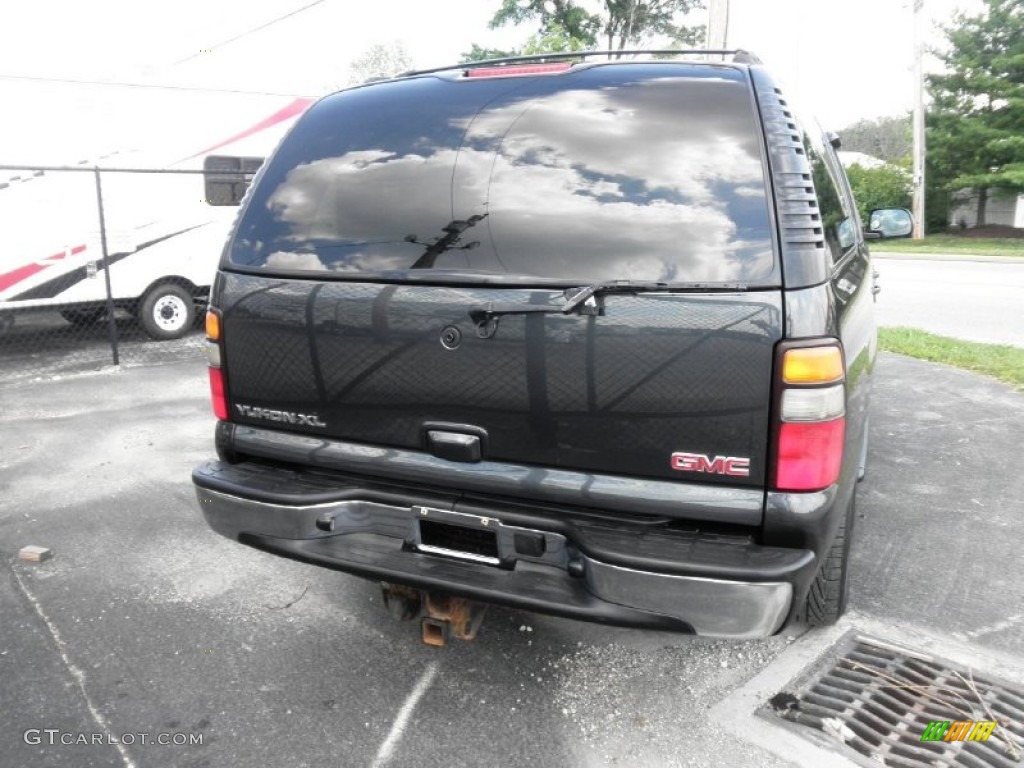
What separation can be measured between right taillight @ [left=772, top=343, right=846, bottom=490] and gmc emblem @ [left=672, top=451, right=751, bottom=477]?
0.09 metres

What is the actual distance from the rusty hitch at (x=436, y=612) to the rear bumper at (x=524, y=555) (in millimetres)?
265

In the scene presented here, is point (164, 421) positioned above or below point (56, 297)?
below

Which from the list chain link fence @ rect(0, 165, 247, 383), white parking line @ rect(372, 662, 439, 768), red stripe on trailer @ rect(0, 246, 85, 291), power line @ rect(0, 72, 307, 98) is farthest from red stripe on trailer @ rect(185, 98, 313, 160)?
white parking line @ rect(372, 662, 439, 768)

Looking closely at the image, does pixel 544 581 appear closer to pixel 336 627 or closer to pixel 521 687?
pixel 521 687

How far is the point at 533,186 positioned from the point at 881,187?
110 feet

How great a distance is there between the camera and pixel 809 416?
6.77 ft

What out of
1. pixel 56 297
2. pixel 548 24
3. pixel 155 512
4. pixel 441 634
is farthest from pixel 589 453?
pixel 548 24

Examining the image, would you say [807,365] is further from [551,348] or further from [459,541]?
[459,541]

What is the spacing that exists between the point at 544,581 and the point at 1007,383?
6374mm

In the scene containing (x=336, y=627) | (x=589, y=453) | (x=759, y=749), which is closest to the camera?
(x=589, y=453)

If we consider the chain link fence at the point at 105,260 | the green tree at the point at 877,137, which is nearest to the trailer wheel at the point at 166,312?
the chain link fence at the point at 105,260

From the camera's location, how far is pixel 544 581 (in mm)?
2305

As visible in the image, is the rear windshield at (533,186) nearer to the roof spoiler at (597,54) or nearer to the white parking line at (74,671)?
the roof spoiler at (597,54)

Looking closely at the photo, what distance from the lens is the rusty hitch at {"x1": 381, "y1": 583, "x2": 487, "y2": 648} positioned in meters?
2.68
